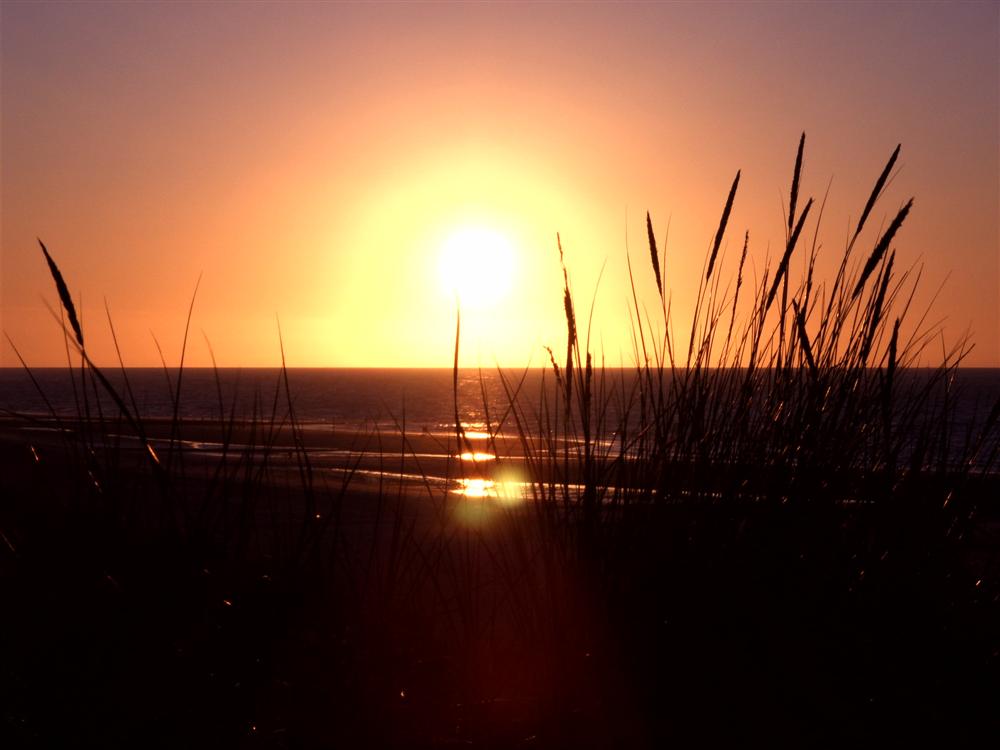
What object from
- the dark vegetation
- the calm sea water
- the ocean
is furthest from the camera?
the calm sea water

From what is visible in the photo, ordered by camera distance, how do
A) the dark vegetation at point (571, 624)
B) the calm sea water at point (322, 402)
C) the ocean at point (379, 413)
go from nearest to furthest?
the dark vegetation at point (571, 624) < the ocean at point (379, 413) < the calm sea water at point (322, 402)

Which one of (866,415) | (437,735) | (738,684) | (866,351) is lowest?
(437,735)

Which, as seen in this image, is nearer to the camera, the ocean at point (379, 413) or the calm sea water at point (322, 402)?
the ocean at point (379, 413)

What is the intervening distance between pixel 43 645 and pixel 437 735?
84 cm

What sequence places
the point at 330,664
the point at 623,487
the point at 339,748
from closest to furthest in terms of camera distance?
the point at 339,748 < the point at 330,664 < the point at 623,487

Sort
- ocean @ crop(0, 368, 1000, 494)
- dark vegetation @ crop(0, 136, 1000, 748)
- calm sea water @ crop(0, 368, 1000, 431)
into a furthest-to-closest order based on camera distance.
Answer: calm sea water @ crop(0, 368, 1000, 431)
ocean @ crop(0, 368, 1000, 494)
dark vegetation @ crop(0, 136, 1000, 748)

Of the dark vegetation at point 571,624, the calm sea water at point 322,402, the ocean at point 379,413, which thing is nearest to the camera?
the dark vegetation at point 571,624

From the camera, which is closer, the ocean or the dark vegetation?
the dark vegetation

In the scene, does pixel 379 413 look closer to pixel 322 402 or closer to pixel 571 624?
pixel 571 624

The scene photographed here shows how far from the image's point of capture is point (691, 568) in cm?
178

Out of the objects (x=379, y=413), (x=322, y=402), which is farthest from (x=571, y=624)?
(x=322, y=402)

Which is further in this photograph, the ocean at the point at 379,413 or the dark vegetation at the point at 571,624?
the ocean at the point at 379,413

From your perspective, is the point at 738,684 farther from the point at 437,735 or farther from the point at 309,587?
the point at 309,587

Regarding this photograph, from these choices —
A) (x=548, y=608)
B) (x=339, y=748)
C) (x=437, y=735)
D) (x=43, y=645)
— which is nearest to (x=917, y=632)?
(x=548, y=608)
